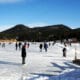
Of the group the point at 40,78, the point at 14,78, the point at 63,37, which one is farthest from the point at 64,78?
the point at 63,37

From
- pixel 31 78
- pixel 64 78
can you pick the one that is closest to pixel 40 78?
pixel 31 78

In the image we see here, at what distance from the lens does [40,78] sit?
14.7 metres

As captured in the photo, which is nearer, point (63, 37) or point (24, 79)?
point (24, 79)

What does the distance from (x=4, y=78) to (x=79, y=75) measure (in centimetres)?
332

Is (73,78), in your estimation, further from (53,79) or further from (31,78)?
(31,78)

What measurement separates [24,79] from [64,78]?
1.81m

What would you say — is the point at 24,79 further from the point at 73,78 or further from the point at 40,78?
the point at 73,78

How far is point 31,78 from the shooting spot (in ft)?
48.4

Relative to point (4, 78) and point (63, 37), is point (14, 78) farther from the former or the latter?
point (63, 37)

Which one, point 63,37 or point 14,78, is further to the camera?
point 63,37

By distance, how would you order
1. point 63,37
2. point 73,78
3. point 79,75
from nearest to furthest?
point 73,78 → point 79,75 → point 63,37

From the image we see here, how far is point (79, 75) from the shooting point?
14750 millimetres

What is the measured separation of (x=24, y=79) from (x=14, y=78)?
759 millimetres

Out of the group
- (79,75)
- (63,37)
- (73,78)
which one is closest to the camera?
(73,78)
